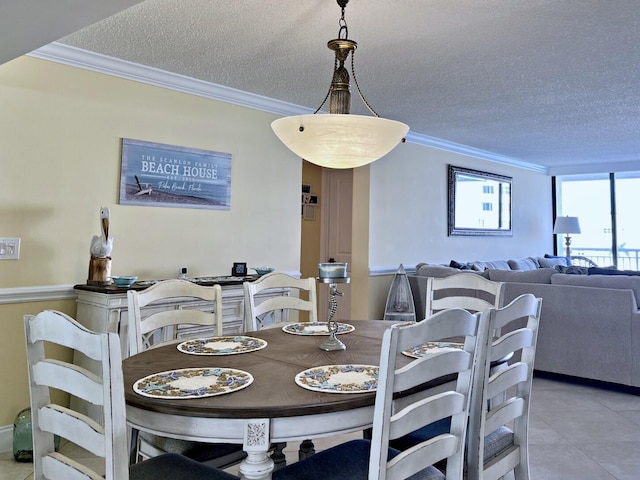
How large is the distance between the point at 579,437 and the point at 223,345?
2342 millimetres

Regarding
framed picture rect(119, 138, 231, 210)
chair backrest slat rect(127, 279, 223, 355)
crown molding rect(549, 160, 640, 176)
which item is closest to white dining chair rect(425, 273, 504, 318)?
chair backrest slat rect(127, 279, 223, 355)

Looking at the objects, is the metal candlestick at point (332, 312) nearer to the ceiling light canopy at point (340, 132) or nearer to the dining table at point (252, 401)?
the dining table at point (252, 401)

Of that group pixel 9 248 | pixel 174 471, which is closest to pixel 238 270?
pixel 9 248

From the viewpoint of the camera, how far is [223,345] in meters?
1.93

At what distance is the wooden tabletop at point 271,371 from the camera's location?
48.1 inches

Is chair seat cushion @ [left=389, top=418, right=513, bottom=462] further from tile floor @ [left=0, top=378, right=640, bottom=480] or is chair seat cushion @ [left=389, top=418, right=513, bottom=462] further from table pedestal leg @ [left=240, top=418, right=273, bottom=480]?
tile floor @ [left=0, top=378, right=640, bottom=480]

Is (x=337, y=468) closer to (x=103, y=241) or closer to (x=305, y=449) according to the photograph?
(x=305, y=449)

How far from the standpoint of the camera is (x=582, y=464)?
101 inches

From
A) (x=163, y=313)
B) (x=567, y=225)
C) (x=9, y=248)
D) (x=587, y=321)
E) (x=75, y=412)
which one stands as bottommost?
(x=587, y=321)

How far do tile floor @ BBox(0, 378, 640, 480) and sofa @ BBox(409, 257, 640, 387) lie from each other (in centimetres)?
20

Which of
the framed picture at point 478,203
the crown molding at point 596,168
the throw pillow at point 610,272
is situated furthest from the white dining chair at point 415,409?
the crown molding at point 596,168

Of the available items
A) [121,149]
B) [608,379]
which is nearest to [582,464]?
[608,379]

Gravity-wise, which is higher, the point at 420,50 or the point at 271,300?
the point at 420,50

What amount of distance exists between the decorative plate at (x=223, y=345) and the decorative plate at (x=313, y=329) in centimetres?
24
